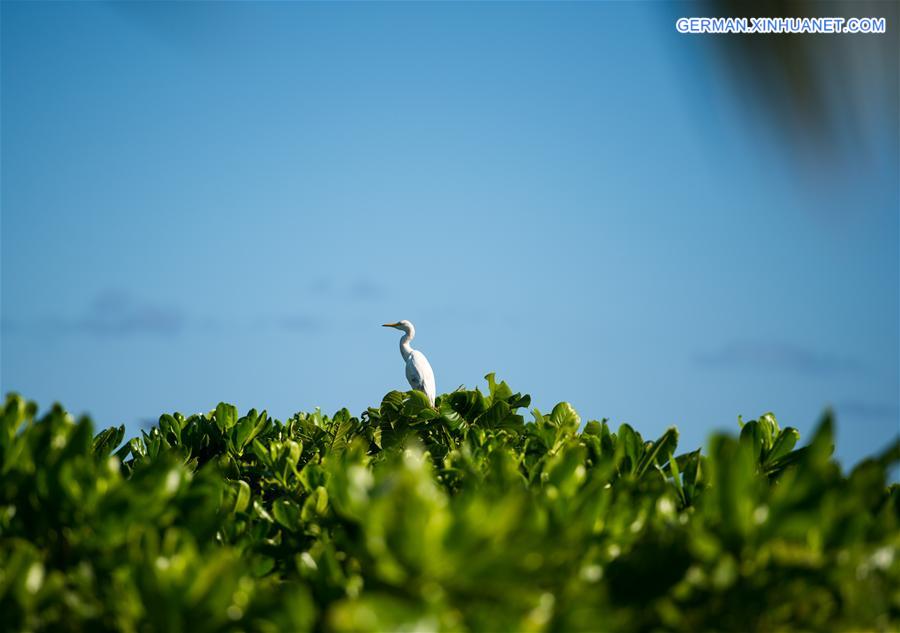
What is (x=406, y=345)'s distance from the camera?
14445 mm

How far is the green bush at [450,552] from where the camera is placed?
1.88m

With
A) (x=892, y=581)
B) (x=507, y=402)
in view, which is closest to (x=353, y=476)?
(x=892, y=581)

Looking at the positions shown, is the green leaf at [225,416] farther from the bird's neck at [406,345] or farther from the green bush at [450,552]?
the bird's neck at [406,345]

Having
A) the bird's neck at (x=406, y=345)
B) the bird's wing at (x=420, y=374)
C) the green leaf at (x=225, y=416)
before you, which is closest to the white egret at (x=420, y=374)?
the bird's wing at (x=420, y=374)

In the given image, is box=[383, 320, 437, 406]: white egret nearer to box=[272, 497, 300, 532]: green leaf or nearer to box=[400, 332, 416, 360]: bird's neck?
box=[400, 332, 416, 360]: bird's neck

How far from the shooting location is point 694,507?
10.9ft

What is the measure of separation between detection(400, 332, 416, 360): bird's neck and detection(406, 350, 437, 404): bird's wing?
1.13m

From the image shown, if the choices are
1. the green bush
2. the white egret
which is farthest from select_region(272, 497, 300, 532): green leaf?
the white egret

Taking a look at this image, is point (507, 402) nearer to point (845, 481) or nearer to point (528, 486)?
point (528, 486)

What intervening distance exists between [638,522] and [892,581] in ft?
2.74

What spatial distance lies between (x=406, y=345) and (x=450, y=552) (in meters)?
12.6

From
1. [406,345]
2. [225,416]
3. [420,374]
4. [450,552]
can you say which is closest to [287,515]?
[450,552]

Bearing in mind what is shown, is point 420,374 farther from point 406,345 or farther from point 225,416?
point 225,416

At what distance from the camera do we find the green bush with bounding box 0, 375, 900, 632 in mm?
1884
